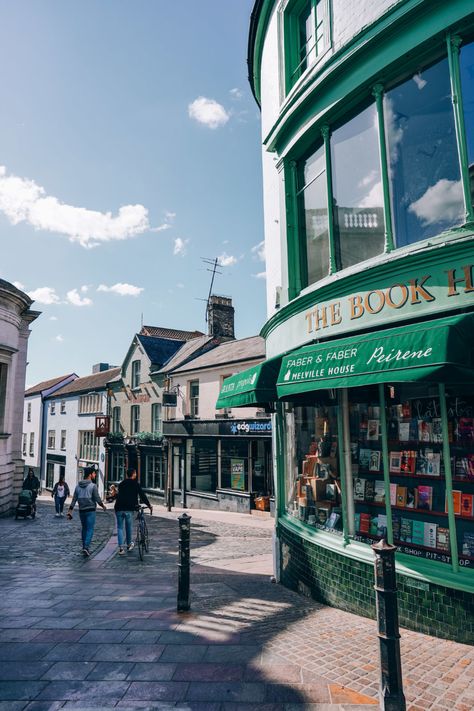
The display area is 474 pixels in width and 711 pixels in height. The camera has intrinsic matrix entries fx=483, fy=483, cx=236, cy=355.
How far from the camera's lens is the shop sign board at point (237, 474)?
20953mm

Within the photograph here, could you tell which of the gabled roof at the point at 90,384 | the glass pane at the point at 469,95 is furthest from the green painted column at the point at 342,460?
the gabled roof at the point at 90,384

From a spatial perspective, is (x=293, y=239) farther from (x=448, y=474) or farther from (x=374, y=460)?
(x=448, y=474)

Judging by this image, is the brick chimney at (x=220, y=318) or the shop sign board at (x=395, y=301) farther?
the brick chimney at (x=220, y=318)

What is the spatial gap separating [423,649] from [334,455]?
269 centimetres

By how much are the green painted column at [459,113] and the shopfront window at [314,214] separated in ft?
7.40

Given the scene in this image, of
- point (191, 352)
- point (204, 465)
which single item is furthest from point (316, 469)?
point (191, 352)

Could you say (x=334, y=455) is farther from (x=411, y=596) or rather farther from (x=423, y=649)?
(x=423, y=649)

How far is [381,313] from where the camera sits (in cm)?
588

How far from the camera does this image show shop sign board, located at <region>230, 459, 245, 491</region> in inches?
825

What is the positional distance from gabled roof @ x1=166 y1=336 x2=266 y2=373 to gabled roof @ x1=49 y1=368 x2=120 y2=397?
10.9m

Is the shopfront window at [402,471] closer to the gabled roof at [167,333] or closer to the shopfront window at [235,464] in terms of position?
the shopfront window at [235,464]

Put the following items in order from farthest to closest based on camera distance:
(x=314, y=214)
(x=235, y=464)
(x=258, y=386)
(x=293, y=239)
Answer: (x=235, y=464), (x=293, y=239), (x=314, y=214), (x=258, y=386)

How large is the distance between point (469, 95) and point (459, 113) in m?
0.26

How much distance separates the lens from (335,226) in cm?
716
